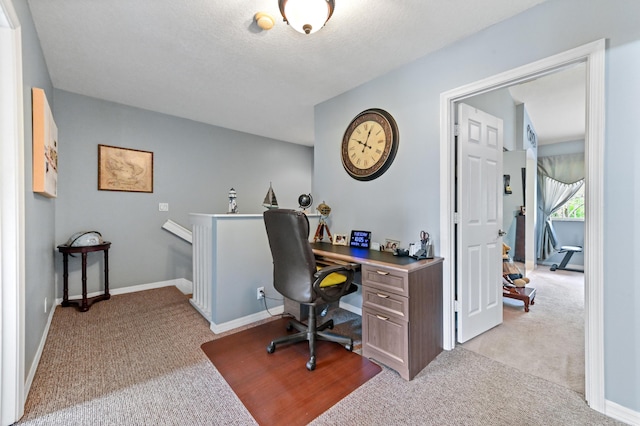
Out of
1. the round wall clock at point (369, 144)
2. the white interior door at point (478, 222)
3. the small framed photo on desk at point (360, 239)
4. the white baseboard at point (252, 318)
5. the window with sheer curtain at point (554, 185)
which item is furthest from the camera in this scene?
the window with sheer curtain at point (554, 185)

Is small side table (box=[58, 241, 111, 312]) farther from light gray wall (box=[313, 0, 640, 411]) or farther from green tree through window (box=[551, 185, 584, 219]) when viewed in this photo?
green tree through window (box=[551, 185, 584, 219])

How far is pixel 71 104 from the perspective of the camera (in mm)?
3227

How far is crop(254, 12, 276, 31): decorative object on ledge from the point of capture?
1.84 metres

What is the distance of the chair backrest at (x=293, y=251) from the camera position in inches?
73.9

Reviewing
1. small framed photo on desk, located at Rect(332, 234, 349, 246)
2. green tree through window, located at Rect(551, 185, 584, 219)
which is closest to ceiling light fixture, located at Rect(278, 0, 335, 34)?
small framed photo on desk, located at Rect(332, 234, 349, 246)

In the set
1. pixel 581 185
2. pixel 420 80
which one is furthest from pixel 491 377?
pixel 581 185

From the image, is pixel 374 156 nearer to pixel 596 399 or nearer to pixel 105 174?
pixel 596 399

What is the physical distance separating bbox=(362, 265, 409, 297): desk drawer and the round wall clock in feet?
3.70

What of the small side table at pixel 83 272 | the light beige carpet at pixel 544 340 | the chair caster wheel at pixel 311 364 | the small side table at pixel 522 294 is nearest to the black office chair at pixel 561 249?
the light beige carpet at pixel 544 340

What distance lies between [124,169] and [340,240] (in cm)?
306

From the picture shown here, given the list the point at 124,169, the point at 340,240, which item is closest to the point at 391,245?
the point at 340,240

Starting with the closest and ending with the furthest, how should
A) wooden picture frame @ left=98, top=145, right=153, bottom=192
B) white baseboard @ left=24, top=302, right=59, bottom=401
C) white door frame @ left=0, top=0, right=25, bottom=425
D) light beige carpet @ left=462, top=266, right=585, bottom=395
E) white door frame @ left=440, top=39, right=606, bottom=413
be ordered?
white door frame @ left=0, top=0, right=25, bottom=425, white door frame @ left=440, top=39, right=606, bottom=413, white baseboard @ left=24, top=302, right=59, bottom=401, light beige carpet @ left=462, top=266, right=585, bottom=395, wooden picture frame @ left=98, top=145, right=153, bottom=192

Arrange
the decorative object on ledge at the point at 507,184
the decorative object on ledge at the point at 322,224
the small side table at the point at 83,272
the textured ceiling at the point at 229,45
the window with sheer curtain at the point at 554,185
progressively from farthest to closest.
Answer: the window with sheer curtain at the point at 554,185 < the decorative object on ledge at the point at 507,184 < the decorative object on ledge at the point at 322,224 < the small side table at the point at 83,272 < the textured ceiling at the point at 229,45

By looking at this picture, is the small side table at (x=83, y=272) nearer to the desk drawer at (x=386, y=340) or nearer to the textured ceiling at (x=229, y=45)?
the textured ceiling at (x=229, y=45)
